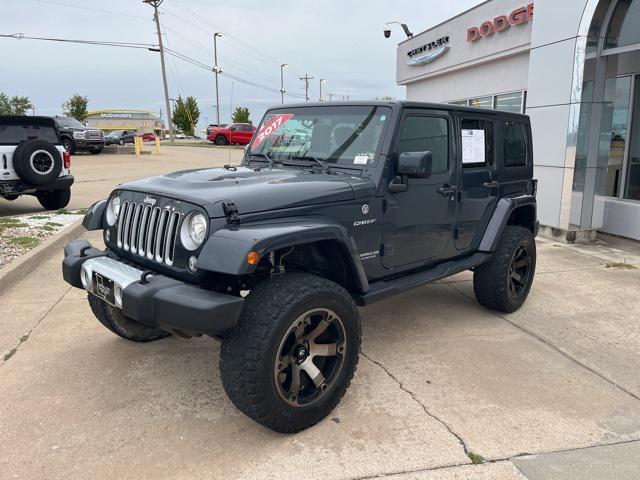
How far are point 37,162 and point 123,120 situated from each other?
80.2m

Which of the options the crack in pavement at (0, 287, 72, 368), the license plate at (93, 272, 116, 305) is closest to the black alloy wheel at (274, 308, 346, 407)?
the license plate at (93, 272, 116, 305)

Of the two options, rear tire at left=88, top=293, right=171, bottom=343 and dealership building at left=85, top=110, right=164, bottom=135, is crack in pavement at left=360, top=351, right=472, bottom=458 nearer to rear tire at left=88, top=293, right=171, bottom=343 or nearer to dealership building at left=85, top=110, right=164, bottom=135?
rear tire at left=88, top=293, right=171, bottom=343

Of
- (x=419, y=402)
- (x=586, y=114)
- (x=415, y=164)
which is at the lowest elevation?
(x=419, y=402)

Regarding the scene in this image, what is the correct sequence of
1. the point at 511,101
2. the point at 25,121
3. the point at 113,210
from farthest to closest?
the point at 511,101 < the point at 25,121 < the point at 113,210

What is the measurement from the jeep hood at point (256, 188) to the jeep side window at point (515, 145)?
79.9 inches

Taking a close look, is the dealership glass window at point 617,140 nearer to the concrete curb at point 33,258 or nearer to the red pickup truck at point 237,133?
the concrete curb at point 33,258

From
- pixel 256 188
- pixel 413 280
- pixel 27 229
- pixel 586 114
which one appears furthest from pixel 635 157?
pixel 27 229

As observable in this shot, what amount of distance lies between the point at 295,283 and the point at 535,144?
275 inches

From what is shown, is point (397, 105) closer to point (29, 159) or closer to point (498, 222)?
point (498, 222)

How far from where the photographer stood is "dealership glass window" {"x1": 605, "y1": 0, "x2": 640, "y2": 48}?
754 cm

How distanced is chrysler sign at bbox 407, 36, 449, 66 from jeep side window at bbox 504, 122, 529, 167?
1145 cm

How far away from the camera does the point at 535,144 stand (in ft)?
28.1

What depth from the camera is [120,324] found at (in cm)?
390

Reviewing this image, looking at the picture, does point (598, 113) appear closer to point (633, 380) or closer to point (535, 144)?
point (535, 144)
